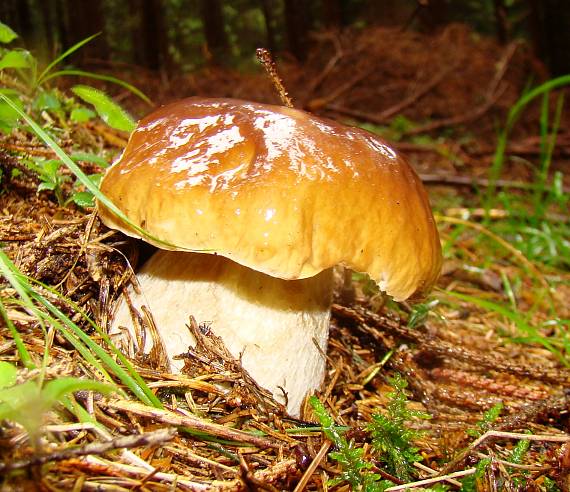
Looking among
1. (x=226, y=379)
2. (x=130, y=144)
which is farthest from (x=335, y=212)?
(x=130, y=144)

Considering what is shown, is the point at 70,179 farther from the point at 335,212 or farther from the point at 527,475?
the point at 527,475

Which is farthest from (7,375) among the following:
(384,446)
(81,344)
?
(384,446)

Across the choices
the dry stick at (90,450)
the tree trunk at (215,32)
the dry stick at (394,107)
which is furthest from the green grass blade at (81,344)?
the dry stick at (394,107)

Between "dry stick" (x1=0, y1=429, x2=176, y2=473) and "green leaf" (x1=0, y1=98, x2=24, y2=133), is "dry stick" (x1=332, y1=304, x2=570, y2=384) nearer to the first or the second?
"dry stick" (x1=0, y1=429, x2=176, y2=473)

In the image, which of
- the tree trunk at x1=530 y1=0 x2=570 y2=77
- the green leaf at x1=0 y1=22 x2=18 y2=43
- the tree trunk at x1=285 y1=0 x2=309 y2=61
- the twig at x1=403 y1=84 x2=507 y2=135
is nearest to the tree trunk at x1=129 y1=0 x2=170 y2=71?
the green leaf at x1=0 y1=22 x2=18 y2=43

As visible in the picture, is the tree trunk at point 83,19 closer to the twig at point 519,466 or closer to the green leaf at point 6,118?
the green leaf at point 6,118
